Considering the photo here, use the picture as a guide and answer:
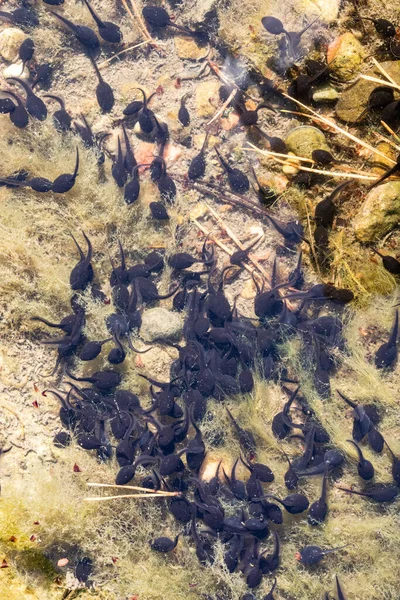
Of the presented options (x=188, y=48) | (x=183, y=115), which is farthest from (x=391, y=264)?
(x=188, y=48)

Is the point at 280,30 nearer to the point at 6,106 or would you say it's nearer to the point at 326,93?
the point at 326,93

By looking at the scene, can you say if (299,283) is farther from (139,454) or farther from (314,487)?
(139,454)

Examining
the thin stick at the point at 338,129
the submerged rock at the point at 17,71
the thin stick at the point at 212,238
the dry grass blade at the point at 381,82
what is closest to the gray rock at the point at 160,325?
the thin stick at the point at 212,238

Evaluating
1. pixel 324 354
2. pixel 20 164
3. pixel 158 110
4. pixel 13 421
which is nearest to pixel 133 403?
pixel 13 421

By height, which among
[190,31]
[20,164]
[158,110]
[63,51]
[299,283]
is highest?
[190,31]

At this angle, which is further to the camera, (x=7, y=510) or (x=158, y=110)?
(x=158, y=110)

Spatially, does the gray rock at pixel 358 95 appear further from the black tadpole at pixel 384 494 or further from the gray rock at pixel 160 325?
the black tadpole at pixel 384 494

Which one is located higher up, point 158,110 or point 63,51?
point 63,51
